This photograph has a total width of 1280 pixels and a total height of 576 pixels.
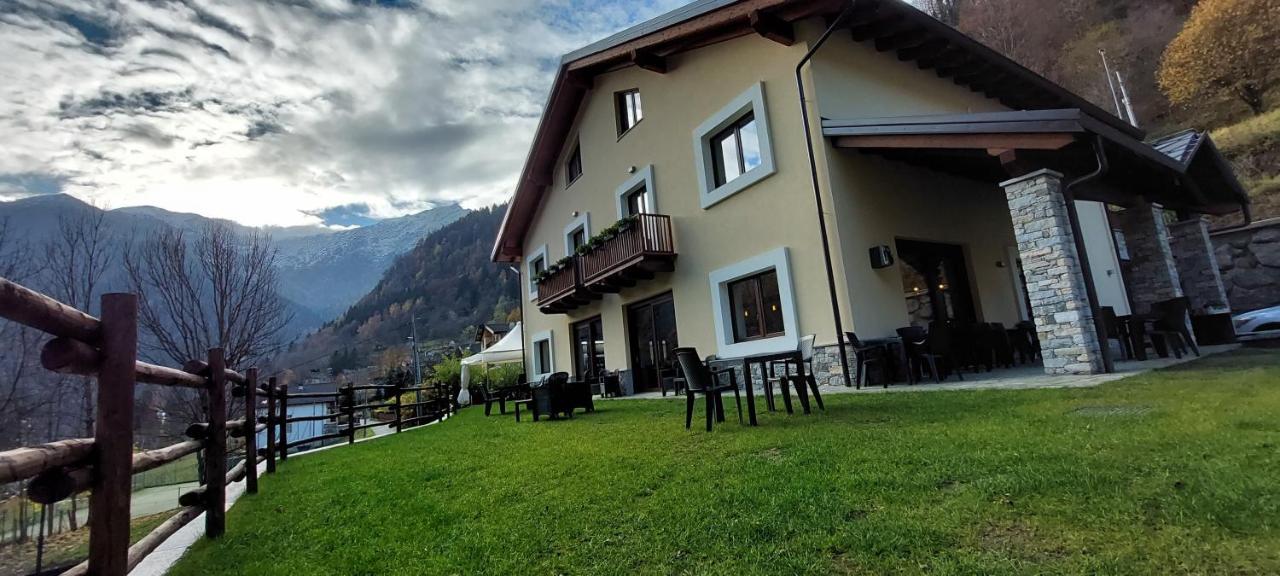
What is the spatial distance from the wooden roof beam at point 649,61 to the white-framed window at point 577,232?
495 cm

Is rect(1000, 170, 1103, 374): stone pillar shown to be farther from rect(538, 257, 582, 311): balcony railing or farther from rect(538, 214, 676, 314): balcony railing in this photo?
rect(538, 257, 582, 311): balcony railing

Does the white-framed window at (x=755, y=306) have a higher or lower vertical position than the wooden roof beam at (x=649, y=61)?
lower

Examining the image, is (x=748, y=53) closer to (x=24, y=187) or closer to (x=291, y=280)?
(x=24, y=187)

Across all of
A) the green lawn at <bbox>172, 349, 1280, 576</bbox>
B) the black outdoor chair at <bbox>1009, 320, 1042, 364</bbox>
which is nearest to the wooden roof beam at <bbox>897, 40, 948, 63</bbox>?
the black outdoor chair at <bbox>1009, 320, 1042, 364</bbox>

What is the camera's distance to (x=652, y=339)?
1322 cm

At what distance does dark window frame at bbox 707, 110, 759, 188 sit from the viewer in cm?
1037

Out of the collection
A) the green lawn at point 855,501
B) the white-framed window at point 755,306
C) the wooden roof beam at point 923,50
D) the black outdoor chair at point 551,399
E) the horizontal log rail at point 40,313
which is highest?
the wooden roof beam at point 923,50

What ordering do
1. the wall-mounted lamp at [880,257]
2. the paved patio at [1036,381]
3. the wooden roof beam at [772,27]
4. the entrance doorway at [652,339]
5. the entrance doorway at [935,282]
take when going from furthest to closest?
1. the entrance doorway at [652,339]
2. the entrance doorway at [935,282]
3. the wooden roof beam at [772,27]
4. the wall-mounted lamp at [880,257]
5. the paved patio at [1036,381]

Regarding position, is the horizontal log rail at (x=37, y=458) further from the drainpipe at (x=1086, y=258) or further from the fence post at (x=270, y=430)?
the drainpipe at (x=1086, y=258)

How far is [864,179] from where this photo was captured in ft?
29.9

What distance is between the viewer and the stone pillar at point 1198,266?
984 cm

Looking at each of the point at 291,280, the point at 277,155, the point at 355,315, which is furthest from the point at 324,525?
the point at 291,280

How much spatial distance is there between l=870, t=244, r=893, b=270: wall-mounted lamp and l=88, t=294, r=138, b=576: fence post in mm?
8846

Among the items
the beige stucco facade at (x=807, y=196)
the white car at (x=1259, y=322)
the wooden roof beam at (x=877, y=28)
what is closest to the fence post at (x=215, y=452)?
the beige stucco facade at (x=807, y=196)
